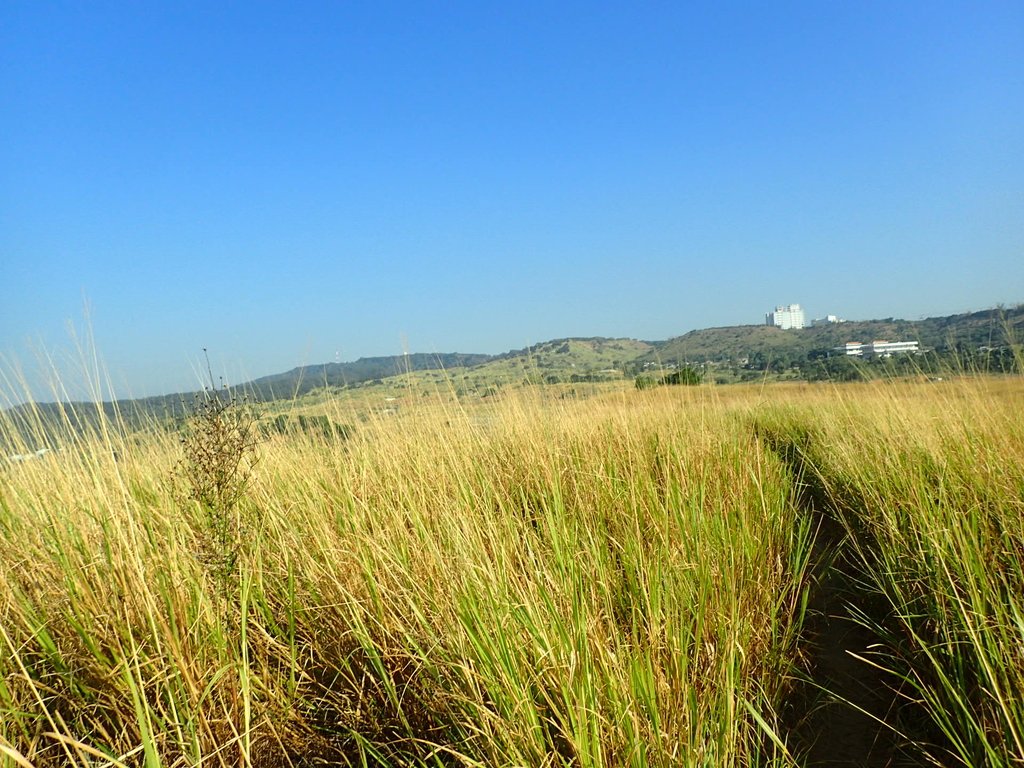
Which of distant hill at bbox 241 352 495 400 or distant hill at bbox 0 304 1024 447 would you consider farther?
distant hill at bbox 241 352 495 400

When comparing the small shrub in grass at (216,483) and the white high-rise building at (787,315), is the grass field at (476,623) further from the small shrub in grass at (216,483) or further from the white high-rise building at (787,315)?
the white high-rise building at (787,315)

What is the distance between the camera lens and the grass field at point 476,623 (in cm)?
164

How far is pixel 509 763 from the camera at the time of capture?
4.78 ft

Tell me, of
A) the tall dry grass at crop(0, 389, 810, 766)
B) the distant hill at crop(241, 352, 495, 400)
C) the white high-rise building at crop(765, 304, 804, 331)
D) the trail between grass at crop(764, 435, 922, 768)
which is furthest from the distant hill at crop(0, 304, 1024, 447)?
the white high-rise building at crop(765, 304, 804, 331)

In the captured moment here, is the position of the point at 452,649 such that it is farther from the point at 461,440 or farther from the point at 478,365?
the point at 478,365

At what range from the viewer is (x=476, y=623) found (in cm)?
173

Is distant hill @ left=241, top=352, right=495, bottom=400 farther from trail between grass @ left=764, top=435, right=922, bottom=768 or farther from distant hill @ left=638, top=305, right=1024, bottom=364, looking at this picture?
trail between grass @ left=764, top=435, right=922, bottom=768

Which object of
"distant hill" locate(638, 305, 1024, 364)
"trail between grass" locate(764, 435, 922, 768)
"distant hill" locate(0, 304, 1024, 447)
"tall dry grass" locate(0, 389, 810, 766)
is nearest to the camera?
"tall dry grass" locate(0, 389, 810, 766)

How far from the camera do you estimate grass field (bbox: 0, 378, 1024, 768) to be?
164cm

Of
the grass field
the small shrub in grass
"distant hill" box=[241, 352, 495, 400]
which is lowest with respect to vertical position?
the grass field

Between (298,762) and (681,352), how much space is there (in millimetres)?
5685

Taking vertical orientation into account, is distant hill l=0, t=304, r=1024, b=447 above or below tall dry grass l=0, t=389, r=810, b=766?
above

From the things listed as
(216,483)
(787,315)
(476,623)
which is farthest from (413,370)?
(787,315)

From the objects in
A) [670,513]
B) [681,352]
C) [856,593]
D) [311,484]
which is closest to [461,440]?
[311,484]
